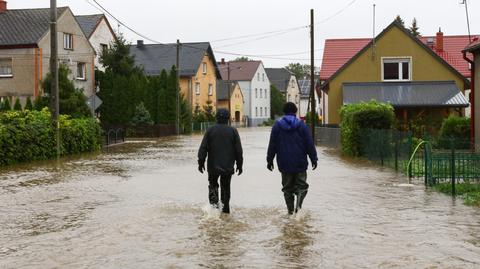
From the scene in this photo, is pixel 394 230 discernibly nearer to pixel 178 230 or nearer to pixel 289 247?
pixel 289 247

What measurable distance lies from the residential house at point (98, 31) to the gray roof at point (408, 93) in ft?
85.9

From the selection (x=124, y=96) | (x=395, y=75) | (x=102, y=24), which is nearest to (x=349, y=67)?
(x=395, y=75)

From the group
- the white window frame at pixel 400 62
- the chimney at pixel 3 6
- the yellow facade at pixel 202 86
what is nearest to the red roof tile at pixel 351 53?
the white window frame at pixel 400 62

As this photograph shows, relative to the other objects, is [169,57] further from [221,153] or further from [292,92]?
[221,153]

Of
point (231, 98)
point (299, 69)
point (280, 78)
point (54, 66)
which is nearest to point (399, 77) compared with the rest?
point (54, 66)

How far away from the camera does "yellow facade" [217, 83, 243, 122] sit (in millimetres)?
83438

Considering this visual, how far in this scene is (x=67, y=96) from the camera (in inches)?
1426

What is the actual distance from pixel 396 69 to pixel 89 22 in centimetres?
3005

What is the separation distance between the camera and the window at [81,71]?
164 ft

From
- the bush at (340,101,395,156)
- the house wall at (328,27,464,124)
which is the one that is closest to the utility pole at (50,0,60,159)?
the bush at (340,101,395,156)

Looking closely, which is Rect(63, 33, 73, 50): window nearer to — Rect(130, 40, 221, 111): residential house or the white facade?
Rect(130, 40, 221, 111): residential house

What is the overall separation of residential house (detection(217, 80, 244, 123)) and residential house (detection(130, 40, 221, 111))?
671 centimetres

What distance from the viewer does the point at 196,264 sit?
280 inches

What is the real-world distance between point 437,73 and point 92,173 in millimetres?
25005
